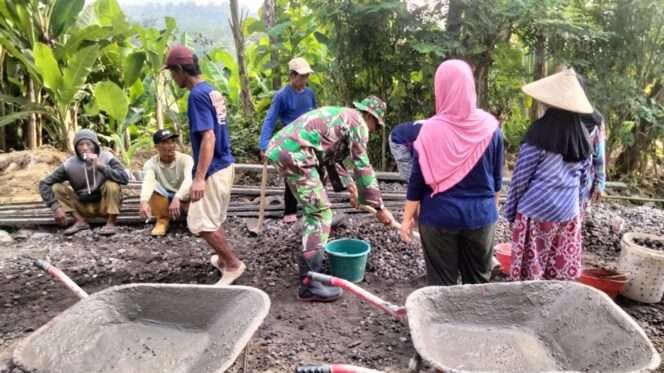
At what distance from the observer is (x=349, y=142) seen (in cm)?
346

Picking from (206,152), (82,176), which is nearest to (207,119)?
(206,152)

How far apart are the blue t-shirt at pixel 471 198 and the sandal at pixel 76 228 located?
387cm

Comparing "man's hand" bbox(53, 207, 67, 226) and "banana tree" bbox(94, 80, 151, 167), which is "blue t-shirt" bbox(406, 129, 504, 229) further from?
"banana tree" bbox(94, 80, 151, 167)

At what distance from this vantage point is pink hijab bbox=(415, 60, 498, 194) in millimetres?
2569

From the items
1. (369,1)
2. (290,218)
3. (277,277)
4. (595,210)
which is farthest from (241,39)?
(595,210)

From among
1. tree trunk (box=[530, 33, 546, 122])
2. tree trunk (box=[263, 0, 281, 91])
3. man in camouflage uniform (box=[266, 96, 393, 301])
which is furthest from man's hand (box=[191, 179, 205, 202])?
tree trunk (box=[263, 0, 281, 91])

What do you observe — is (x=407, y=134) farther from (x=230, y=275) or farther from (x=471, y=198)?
(x=230, y=275)

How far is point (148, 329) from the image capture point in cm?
256

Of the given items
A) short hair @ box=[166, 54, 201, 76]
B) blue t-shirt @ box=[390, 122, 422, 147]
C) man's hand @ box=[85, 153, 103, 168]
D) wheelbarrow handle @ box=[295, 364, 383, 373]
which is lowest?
wheelbarrow handle @ box=[295, 364, 383, 373]

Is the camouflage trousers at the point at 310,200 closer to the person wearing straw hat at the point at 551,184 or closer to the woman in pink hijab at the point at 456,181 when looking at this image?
the woman in pink hijab at the point at 456,181

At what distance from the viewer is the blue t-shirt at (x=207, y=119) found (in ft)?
11.1

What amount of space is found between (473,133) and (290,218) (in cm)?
287

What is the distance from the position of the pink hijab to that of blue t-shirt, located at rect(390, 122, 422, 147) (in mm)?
774

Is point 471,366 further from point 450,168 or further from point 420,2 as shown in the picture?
point 420,2
